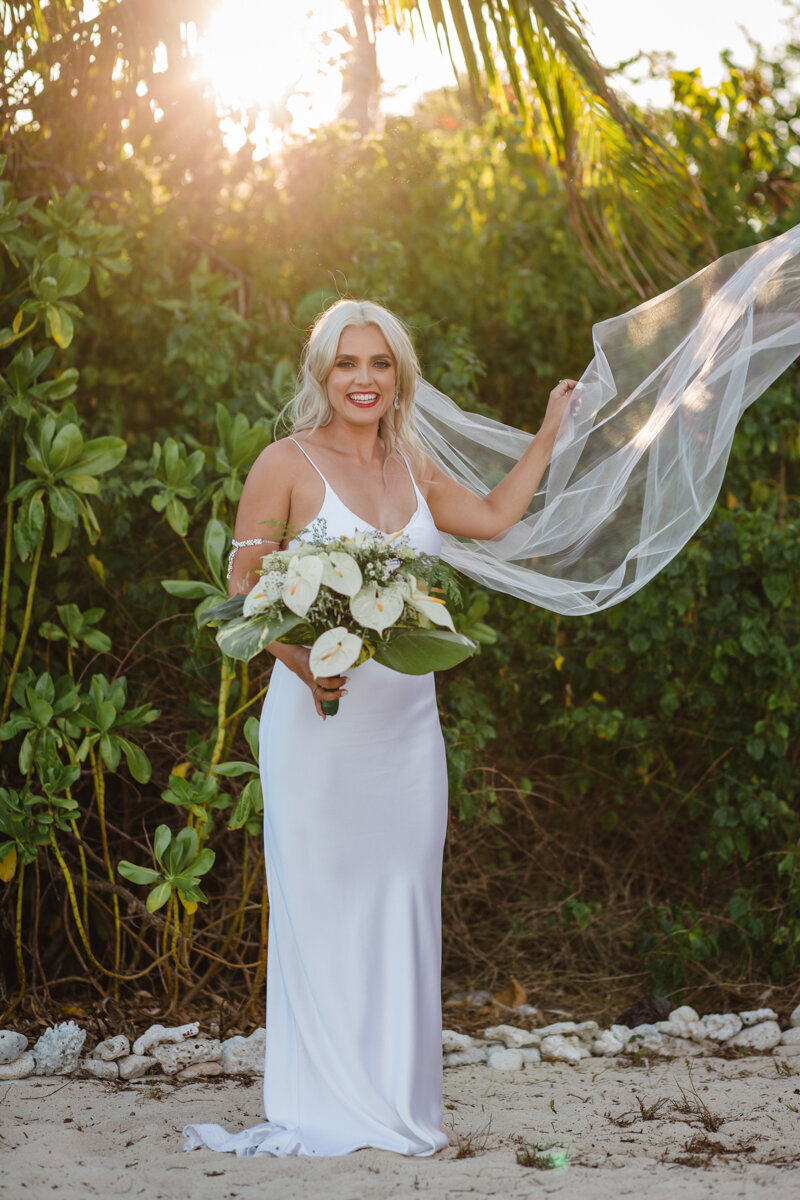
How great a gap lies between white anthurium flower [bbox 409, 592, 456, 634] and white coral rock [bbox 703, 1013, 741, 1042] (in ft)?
8.10

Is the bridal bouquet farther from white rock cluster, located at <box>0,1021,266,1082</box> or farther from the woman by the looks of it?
white rock cluster, located at <box>0,1021,266,1082</box>

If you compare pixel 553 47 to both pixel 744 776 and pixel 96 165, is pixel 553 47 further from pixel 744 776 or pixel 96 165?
pixel 744 776

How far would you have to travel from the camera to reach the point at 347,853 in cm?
324

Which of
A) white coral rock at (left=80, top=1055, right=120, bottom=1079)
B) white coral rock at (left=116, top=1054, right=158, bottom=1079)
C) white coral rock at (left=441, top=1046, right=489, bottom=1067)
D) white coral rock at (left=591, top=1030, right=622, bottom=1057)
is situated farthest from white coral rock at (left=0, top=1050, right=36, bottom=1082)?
white coral rock at (left=591, top=1030, right=622, bottom=1057)

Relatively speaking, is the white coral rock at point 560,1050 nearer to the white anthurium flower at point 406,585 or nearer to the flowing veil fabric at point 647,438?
the flowing veil fabric at point 647,438

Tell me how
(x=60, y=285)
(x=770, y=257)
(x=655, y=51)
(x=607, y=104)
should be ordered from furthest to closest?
1. (x=655, y=51)
2. (x=607, y=104)
3. (x=60, y=285)
4. (x=770, y=257)

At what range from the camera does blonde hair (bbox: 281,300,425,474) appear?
3373mm

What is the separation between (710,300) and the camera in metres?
3.63

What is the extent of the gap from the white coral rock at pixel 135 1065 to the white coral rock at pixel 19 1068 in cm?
28

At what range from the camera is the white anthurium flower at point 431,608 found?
276 cm

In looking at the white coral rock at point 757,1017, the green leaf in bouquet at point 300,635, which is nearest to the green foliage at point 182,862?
the green leaf in bouquet at point 300,635

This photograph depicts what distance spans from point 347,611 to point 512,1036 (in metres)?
2.29

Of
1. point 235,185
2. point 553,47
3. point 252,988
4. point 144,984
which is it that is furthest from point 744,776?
point 235,185

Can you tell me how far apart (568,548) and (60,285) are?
6.62 feet
